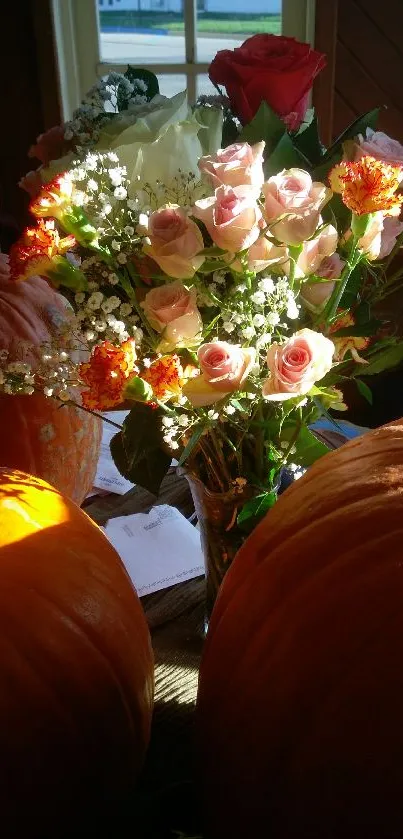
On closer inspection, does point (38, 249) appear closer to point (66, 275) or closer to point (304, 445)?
point (66, 275)

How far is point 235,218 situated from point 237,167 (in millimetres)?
49

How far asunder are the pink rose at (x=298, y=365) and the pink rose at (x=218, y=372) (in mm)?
23

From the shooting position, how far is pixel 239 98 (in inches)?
26.1

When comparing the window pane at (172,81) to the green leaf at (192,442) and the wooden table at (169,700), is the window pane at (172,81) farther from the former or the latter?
the green leaf at (192,442)

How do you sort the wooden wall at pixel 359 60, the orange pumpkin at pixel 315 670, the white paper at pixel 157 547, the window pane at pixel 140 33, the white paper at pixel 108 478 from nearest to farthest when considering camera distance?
1. the orange pumpkin at pixel 315 670
2. the white paper at pixel 157 547
3. the white paper at pixel 108 478
4. the wooden wall at pixel 359 60
5. the window pane at pixel 140 33

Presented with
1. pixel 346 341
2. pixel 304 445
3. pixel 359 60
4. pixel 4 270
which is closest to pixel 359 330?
pixel 346 341

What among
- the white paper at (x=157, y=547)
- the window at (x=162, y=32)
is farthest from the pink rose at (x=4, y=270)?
the window at (x=162, y=32)

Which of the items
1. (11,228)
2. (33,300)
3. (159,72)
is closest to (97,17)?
(159,72)

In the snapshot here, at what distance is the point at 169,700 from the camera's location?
0.68 m

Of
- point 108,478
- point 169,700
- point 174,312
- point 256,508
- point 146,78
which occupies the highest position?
point 146,78

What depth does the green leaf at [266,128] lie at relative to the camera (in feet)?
2.06

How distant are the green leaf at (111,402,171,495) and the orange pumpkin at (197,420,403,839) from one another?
0.17m

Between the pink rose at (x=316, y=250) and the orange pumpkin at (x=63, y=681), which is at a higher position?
the pink rose at (x=316, y=250)

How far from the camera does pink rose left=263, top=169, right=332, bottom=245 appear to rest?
21.0 inches
